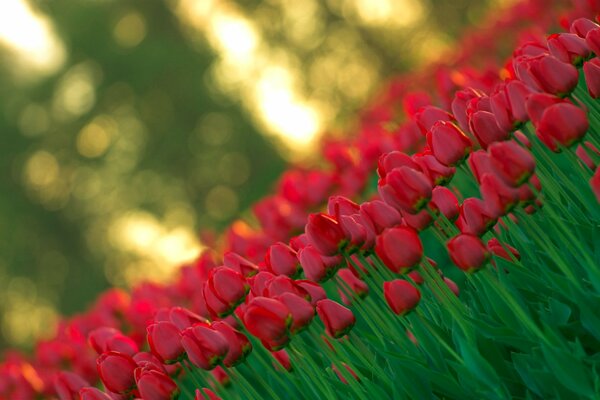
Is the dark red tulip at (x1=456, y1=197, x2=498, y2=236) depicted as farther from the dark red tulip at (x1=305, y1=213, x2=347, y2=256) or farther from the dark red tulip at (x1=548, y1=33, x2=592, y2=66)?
the dark red tulip at (x1=548, y1=33, x2=592, y2=66)

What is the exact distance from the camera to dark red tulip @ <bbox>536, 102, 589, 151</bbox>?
190cm

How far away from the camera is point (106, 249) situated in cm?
1577

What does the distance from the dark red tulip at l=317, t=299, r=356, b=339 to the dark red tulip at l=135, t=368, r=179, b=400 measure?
410 millimetres

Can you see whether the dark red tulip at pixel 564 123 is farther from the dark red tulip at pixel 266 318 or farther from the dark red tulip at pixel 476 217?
the dark red tulip at pixel 266 318

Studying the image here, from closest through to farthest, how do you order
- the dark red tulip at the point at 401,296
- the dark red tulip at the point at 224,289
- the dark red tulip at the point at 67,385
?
the dark red tulip at the point at 401,296
the dark red tulip at the point at 224,289
the dark red tulip at the point at 67,385

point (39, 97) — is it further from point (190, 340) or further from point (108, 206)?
point (190, 340)

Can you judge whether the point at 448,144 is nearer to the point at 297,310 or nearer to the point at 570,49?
the point at 570,49

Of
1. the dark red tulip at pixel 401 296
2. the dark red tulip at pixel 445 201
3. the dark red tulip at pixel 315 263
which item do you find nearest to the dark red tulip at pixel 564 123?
the dark red tulip at pixel 445 201

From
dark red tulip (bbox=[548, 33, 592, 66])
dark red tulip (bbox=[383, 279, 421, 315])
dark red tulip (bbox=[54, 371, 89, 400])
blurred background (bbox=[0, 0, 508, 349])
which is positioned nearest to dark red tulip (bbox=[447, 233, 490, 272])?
dark red tulip (bbox=[383, 279, 421, 315])

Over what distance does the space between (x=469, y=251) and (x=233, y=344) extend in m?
0.60

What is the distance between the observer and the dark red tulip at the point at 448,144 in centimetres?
214

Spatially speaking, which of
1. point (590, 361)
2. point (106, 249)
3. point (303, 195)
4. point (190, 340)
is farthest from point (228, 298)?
point (106, 249)

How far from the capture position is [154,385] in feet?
7.04

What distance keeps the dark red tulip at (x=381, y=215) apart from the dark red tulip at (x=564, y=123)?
38cm
